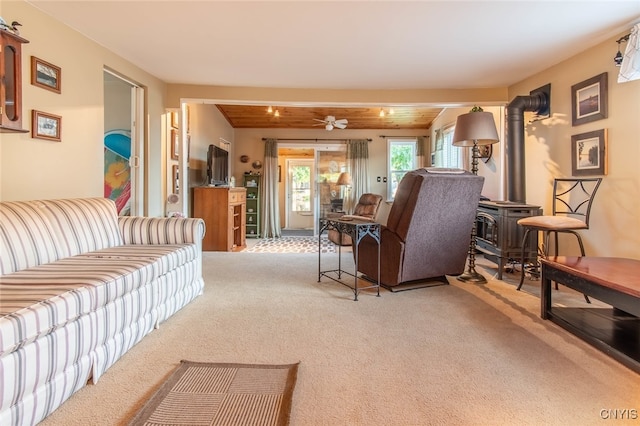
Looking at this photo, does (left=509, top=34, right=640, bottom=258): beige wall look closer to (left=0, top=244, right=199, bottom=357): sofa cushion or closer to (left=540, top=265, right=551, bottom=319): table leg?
(left=540, top=265, right=551, bottom=319): table leg

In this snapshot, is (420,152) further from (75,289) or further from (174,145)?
(75,289)

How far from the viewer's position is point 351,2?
2.44 metres

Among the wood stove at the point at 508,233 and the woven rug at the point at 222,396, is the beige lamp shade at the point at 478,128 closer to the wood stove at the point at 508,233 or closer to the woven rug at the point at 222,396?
the wood stove at the point at 508,233

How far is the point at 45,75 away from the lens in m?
2.61

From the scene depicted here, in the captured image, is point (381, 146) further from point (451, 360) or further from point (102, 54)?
point (451, 360)

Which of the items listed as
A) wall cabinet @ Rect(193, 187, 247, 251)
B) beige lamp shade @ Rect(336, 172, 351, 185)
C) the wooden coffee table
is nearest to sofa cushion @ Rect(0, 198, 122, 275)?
wall cabinet @ Rect(193, 187, 247, 251)

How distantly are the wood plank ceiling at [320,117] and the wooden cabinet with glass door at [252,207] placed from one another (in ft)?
3.97

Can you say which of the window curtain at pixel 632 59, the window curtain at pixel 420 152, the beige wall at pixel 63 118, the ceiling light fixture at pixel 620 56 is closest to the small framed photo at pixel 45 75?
the beige wall at pixel 63 118

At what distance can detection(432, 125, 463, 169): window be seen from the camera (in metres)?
5.93

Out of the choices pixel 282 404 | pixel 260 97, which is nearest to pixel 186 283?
pixel 282 404

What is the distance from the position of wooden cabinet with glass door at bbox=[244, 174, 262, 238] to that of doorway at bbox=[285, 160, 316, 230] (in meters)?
1.33

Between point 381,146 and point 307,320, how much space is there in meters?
5.94

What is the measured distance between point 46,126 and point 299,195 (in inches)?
251

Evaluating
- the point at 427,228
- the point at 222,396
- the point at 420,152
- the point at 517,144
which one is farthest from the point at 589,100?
the point at 420,152
